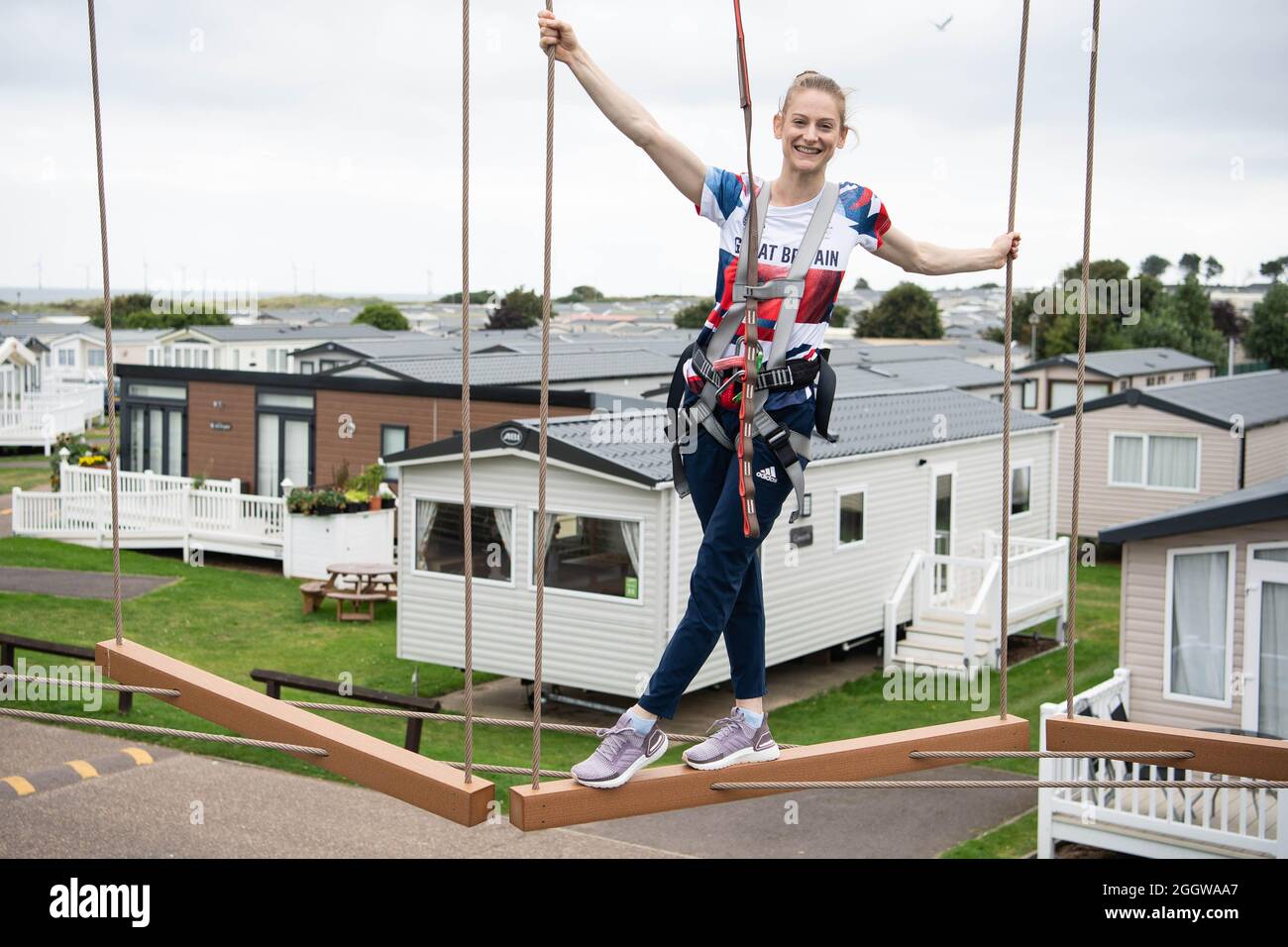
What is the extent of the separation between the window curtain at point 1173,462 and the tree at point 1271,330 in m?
36.3

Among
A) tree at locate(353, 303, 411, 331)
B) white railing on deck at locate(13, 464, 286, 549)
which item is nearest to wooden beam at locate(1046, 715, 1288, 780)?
white railing on deck at locate(13, 464, 286, 549)

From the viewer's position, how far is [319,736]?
490cm

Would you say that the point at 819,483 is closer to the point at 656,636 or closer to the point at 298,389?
the point at 656,636

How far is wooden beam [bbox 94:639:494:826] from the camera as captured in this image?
177 inches

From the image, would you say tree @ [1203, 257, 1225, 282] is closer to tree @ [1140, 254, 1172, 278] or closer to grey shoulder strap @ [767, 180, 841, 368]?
tree @ [1140, 254, 1172, 278]

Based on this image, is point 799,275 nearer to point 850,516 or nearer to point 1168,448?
point 850,516

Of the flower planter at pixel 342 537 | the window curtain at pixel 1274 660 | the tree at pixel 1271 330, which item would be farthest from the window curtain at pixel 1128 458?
the tree at pixel 1271 330

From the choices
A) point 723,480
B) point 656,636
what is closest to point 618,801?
point 723,480

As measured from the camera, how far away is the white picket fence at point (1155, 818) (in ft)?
37.9

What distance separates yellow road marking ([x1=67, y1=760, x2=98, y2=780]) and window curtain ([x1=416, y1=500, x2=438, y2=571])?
17.5 feet

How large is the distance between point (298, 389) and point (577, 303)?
273ft

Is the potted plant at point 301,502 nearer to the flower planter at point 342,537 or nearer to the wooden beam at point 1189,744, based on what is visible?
the flower planter at point 342,537

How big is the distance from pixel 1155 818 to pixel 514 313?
5349cm

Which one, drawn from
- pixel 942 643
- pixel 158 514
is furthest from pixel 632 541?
pixel 158 514
